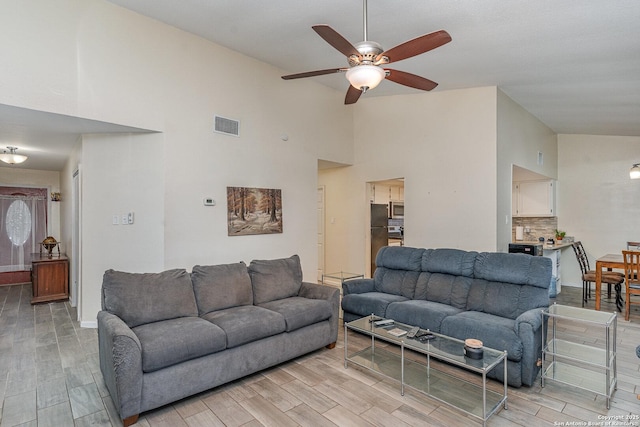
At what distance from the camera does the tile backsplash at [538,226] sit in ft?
22.6

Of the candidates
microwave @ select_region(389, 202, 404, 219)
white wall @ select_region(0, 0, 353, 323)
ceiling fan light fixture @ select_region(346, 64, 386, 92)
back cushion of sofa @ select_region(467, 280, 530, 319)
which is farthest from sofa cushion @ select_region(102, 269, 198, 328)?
microwave @ select_region(389, 202, 404, 219)

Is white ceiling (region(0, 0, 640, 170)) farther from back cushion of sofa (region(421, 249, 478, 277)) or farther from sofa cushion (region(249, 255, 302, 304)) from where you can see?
sofa cushion (region(249, 255, 302, 304))

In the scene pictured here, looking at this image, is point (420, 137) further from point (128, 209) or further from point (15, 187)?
point (15, 187)

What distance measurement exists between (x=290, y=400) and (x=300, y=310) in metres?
0.83

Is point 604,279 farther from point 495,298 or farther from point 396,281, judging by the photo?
point 396,281

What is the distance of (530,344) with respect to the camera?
2.61 metres

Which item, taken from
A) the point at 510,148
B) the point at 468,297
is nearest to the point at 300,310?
the point at 468,297

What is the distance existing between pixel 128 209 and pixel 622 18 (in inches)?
207

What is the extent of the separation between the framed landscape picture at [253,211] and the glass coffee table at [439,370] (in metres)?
2.25

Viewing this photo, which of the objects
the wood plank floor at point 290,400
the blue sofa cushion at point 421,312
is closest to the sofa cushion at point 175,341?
the wood plank floor at point 290,400

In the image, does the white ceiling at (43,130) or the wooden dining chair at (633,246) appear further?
the wooden dining chair at (633,246)

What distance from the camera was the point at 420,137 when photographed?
544 cm

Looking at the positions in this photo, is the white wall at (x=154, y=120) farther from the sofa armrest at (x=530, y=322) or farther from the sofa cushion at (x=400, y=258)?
the sofa armrest at (x=530, y=322)

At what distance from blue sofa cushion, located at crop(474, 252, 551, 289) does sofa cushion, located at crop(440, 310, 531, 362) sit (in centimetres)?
41
